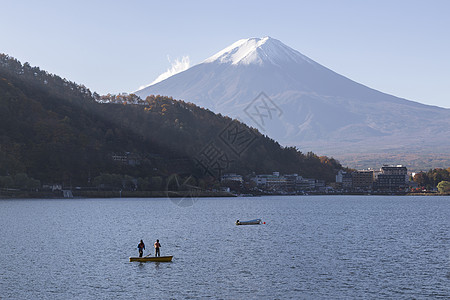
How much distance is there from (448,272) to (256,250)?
2039 centimetres

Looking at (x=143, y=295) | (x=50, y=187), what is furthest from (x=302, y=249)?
(x=50, y=187)

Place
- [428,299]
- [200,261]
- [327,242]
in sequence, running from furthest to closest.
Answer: [327,242], [200,261], [428,299]

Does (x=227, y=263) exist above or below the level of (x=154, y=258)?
below

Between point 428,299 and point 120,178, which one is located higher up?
point 120,178

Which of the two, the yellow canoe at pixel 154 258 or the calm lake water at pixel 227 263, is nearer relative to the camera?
the calm lake water at pixel 227 263

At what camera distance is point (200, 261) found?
53812mm

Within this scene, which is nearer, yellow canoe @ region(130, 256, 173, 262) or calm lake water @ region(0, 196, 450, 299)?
calm lake water @ region(0, 196, 450, 299)

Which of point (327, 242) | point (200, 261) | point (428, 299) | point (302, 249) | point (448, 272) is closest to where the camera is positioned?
point (428, 299)

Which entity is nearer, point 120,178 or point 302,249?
point 302,249

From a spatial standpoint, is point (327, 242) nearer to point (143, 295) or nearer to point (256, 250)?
point (256, 250)

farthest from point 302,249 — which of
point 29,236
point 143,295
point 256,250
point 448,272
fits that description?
point 29,236

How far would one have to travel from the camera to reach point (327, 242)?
69.3 m

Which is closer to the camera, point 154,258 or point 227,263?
point 154,258

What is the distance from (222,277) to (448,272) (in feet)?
58.5
